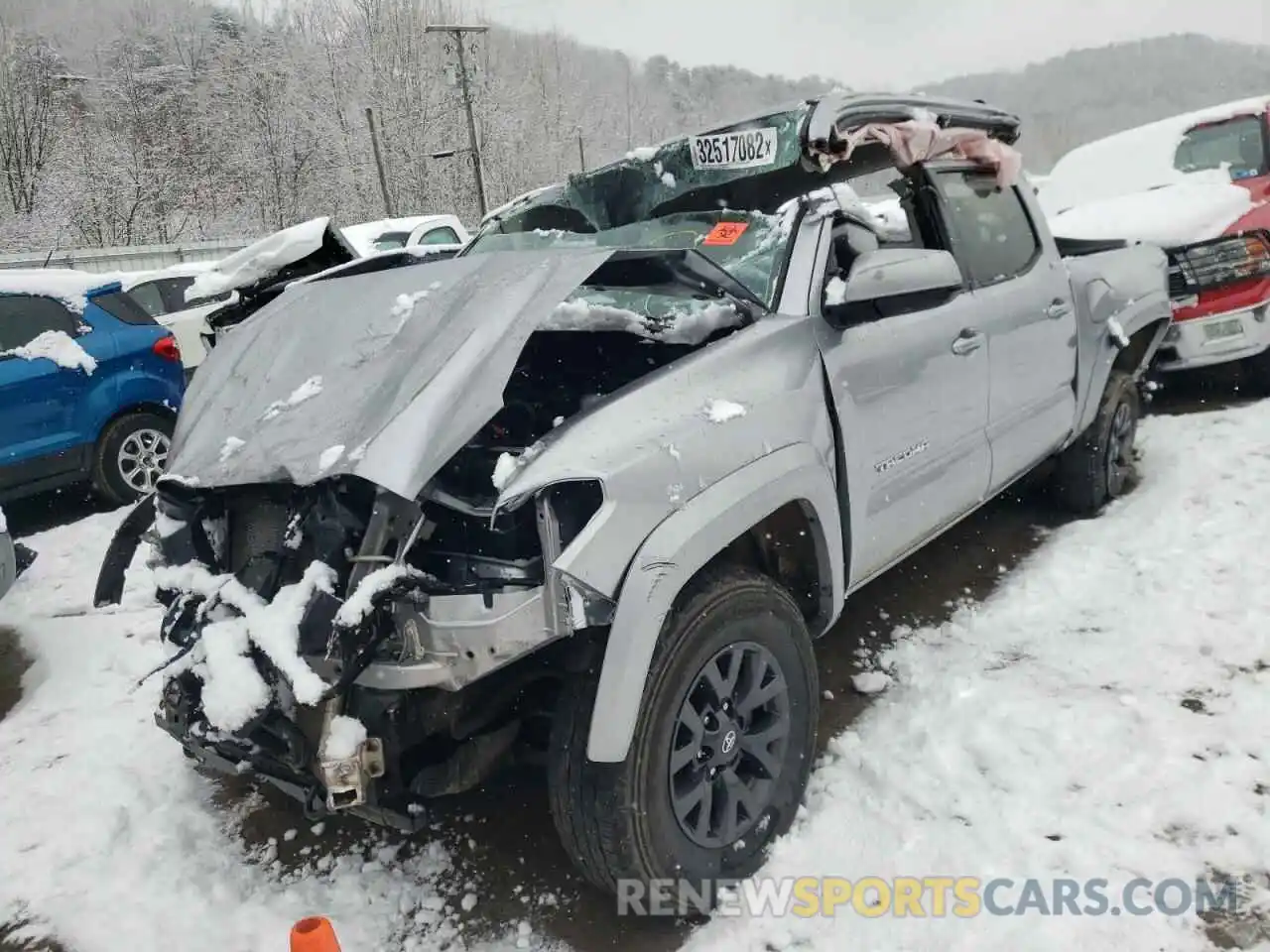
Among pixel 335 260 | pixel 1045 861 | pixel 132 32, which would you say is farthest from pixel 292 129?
pixel 1045 861

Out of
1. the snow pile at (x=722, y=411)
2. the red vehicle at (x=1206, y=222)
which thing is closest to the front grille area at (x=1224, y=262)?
the red vehicle at (x=1206, y=222)

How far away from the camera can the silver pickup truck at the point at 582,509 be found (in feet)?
6.18

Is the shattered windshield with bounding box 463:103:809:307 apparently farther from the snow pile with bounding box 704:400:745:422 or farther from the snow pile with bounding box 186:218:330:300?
the snow pile with bounding box 186:218:330:300

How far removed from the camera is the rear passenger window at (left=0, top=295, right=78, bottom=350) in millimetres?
5805

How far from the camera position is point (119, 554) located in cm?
261

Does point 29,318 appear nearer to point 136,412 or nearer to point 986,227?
point 136,412

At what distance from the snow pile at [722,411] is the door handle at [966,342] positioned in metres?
1.30

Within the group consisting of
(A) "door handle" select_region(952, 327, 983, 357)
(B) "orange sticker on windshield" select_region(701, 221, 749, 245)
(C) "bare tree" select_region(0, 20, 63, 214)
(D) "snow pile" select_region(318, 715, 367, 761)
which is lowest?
(D) "snow pile" select_region(318, 715, 367, 761)

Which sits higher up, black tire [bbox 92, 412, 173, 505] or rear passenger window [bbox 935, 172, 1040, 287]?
rear passenger window [bbox 935, 172, 1040, 287]

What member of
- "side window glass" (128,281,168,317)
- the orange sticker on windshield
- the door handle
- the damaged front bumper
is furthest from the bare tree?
the door handle

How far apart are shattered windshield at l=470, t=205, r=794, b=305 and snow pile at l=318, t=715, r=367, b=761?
1.65 meters

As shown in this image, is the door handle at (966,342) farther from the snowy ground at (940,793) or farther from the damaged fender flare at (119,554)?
the damaged fender flare at (119,554)

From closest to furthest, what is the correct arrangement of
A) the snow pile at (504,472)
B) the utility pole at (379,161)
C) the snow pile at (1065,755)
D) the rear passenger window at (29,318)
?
the snow pile at (504,472) < the snow pile at (1065,755) < the rear passenger window at (29,318) < the utility pole at (379,161)

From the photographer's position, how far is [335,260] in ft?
11.8
